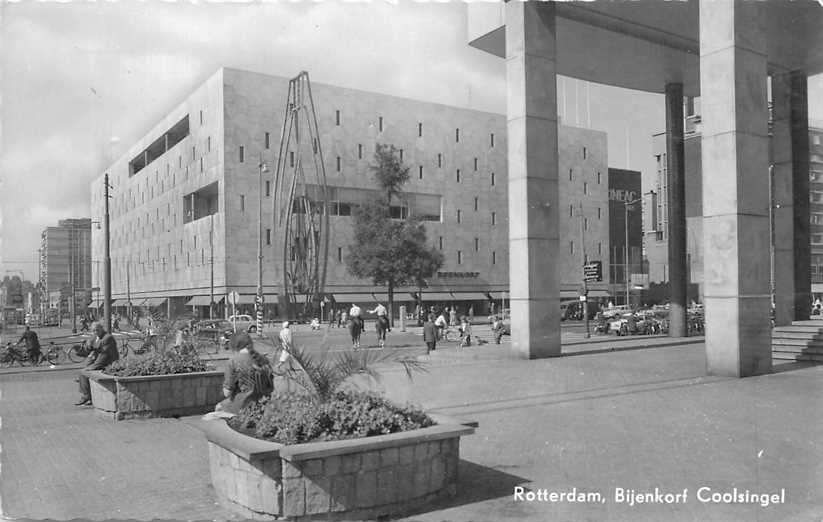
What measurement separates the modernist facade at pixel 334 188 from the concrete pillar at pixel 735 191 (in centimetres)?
4165

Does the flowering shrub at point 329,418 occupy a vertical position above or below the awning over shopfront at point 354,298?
above

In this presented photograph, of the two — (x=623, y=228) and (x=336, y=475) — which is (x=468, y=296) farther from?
(x=336, y=475)

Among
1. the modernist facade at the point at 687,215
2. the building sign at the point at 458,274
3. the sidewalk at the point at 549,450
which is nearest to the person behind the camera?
the sidewalk at the point at 549,450

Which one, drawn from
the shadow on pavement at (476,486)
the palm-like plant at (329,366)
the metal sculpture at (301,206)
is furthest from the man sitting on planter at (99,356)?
the metal sculpture at (301,206)

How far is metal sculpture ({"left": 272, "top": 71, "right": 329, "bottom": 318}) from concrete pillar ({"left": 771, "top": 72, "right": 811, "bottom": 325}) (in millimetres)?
40477

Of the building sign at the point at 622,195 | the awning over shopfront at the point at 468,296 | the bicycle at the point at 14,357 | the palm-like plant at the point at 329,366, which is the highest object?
the building sign at the point at 622,195

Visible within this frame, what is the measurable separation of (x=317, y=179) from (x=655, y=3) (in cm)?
4426

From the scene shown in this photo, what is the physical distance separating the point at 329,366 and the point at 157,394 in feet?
21.2

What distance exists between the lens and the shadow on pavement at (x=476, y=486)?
622 centimetres

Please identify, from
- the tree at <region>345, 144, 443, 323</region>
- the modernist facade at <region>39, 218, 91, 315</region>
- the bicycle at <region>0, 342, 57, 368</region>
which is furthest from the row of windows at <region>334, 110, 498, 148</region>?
the bicycle at <region>0, 342, 57, 368</region>

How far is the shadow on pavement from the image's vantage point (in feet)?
20.4

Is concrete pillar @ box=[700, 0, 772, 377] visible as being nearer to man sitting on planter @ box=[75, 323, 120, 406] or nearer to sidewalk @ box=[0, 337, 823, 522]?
sidewalk @ box=[0, 337, 823, 522]

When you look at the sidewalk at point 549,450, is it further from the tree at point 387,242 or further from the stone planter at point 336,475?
the tree at point 387,242

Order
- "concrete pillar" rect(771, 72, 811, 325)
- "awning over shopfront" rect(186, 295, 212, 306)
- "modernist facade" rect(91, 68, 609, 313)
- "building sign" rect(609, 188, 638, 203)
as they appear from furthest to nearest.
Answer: "building sign" rect(609, 188, 638, 203), "awning over shopfront" rect(186, 295, 212, 306), "modernist facade" rect(91, 68, 609, 313), "concrete pillar" rect(771, 72, 811, 325)
